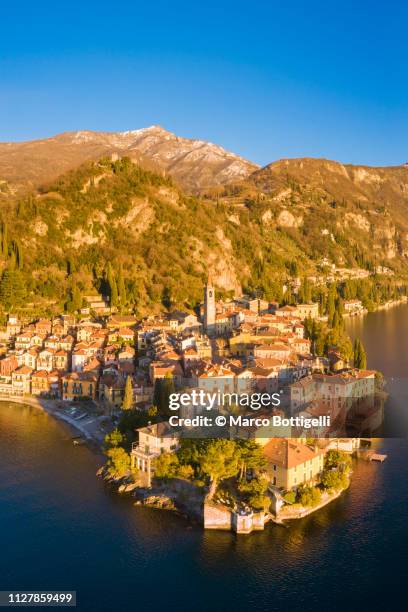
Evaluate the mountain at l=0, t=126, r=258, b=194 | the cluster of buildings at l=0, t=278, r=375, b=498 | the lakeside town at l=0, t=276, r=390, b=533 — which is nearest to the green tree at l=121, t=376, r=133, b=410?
the lakeside town at l=0, t=276, r=390, b=533

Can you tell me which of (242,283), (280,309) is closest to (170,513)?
(280,309)

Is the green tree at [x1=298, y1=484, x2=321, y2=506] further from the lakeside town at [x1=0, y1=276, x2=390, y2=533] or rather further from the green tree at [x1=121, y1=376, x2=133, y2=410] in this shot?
the green tree at [x1=121, y1=376, x2=133, y2=410]

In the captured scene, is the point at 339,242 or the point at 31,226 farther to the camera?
the point at 339,242

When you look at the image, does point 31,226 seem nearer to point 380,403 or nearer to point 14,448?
point 14,448

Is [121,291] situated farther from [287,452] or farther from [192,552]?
[192,552]

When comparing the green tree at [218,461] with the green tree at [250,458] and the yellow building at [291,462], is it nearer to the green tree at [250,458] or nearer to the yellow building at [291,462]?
the green tree at [250,458]

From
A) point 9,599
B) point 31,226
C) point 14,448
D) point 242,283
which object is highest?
point 31,226
